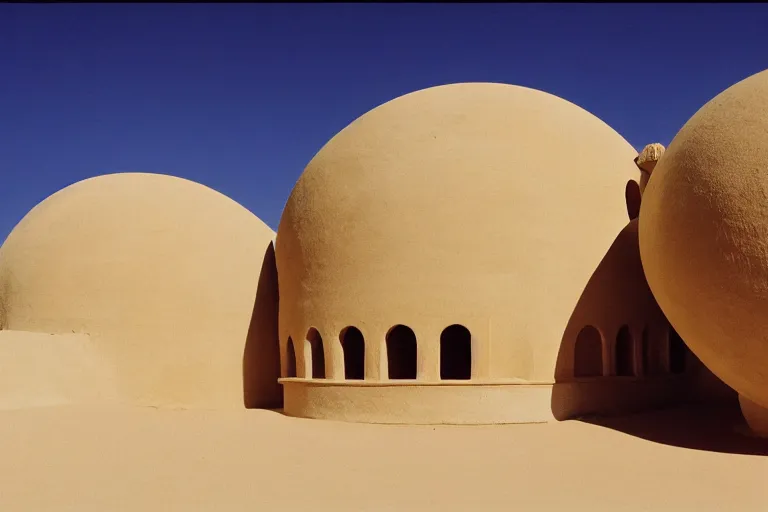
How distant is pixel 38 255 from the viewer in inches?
583

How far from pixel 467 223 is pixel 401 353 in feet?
11.9

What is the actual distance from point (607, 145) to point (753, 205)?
4.86m

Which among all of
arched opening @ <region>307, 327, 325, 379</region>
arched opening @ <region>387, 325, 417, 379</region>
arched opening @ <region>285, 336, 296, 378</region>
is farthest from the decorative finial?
arched opening @ <region>285, 336, 296, 378</region>

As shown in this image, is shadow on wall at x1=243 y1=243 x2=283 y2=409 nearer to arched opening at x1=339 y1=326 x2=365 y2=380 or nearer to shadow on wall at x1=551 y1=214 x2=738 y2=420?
arched opening at x1=339 y1=326 x2=365 y2=380

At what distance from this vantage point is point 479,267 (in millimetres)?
11383

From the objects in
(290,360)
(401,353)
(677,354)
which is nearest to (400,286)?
(401,353)

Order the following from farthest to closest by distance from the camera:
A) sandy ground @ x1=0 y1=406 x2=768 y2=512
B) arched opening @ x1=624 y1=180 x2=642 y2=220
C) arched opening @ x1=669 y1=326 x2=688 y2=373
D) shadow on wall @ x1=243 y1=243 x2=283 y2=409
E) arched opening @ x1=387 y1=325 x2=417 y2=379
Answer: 1. shadow on wall @ x1=243 y1=243 x2=283 y2=409
2. arched opening @ x1=669 y1=326 x2=688 y2=373
3. arched opening @ x1=387 y1=325 x2=417 y2=379
4. arched opening @ x1=624 y1=180 x2=642 y2=220
5. sandy ground @ x1=0 y1=406 x2=768 y2=512

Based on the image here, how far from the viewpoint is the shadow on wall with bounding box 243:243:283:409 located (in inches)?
594

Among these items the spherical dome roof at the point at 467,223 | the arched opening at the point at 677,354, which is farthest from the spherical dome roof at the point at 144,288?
the arched opening at the point at 677,354

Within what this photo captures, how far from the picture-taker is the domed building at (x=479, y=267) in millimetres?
11305

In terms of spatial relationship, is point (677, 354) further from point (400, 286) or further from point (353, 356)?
point (353, 356)

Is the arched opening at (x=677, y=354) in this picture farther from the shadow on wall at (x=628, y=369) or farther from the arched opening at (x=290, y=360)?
the arched opening at (x=290, y=360)

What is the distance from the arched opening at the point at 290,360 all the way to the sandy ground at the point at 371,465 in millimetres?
2180

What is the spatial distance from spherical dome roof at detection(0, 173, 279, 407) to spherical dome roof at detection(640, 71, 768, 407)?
29.1 ft
